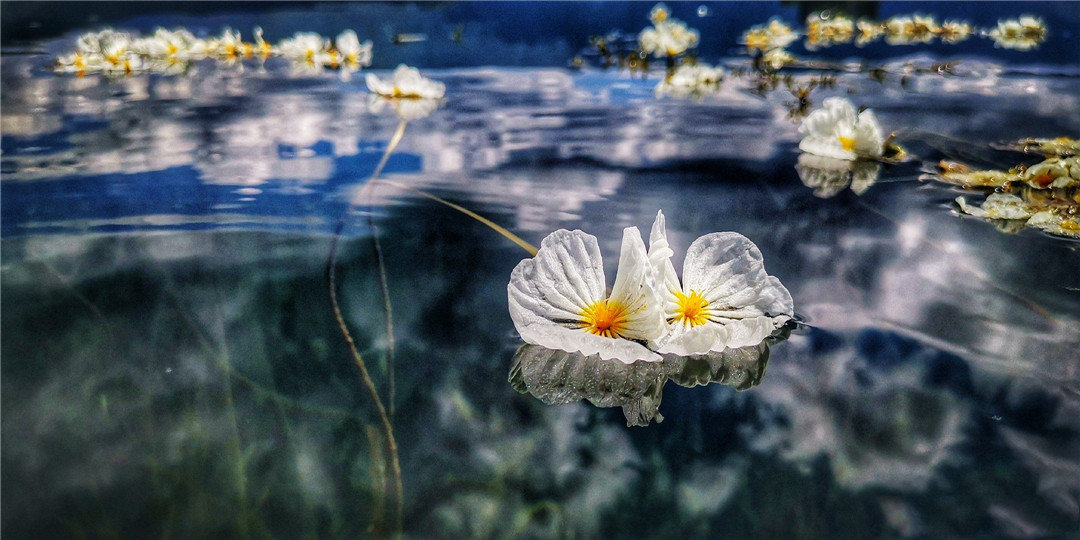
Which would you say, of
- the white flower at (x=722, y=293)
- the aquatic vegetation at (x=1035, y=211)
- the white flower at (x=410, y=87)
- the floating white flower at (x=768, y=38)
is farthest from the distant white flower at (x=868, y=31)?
the white flower at (x=722, y=293)

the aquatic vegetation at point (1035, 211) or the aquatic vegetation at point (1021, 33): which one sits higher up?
the aquatic vegetation at point (1021, 33)

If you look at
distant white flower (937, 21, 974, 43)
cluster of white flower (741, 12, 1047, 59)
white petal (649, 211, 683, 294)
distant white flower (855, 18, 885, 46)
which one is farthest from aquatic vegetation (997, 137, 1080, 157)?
distant white flower (937, 21, 974, 43)

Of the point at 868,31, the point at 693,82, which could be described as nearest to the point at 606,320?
the point at 693,82

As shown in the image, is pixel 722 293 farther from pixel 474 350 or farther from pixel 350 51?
pixel 350 51

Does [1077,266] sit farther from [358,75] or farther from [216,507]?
[358,75]

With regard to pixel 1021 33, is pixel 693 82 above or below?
below

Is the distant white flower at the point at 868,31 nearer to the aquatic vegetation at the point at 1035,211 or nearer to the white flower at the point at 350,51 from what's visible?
the white flower at the point at 350,51
